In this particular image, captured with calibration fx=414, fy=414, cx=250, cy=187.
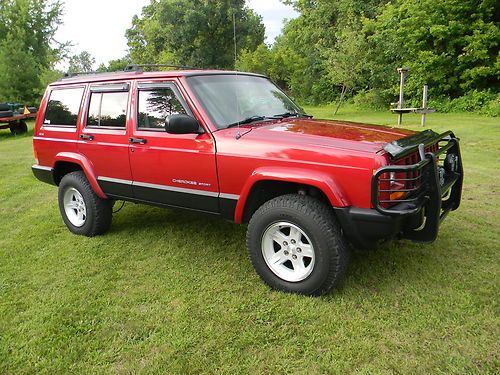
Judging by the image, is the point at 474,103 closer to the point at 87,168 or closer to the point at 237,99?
the point at 237,99

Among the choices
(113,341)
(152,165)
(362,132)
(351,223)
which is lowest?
(113,341)

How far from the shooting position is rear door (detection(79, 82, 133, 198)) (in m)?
4.34

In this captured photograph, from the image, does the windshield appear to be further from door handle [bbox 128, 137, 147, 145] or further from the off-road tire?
the off-road tire

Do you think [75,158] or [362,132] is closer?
[362,132]

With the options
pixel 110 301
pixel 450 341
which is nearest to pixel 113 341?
pixel 110 301

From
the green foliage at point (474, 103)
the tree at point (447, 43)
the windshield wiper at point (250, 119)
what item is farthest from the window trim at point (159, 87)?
the tree at point (447, 43)

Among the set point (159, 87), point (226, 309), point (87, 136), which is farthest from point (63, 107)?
point (226, 309)

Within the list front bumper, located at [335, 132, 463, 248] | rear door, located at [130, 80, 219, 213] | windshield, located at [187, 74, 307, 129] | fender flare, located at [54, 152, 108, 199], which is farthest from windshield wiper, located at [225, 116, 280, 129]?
fender flare, located at [54, 152, 108, 199]

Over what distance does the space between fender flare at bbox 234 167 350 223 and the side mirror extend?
69 centimetres

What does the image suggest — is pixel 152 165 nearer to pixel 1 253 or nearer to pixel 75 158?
pixel 75 158

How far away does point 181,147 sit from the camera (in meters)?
3.83

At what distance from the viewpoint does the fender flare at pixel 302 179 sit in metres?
3.06

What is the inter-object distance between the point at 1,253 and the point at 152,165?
2.10m

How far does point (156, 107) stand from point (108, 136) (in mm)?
695
